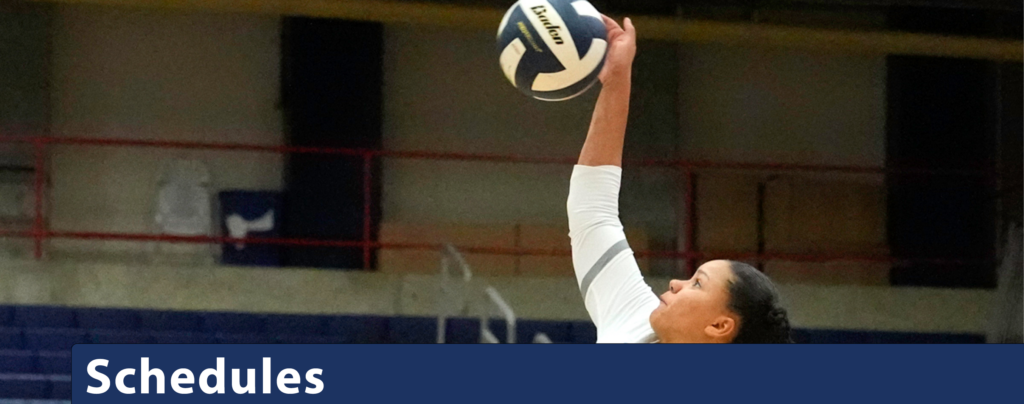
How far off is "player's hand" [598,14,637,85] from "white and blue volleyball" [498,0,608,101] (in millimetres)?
128

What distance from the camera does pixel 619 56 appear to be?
1670 millimetres

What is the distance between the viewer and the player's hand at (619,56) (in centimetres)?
164

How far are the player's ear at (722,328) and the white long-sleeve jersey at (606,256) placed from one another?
0.12 m

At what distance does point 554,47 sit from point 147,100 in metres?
4.97

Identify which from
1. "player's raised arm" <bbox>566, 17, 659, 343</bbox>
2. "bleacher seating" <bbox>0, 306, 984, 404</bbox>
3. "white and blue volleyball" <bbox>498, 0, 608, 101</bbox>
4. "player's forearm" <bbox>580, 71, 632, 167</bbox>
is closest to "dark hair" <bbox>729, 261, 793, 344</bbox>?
"player's raised arm" <bbox>566, 17, 659, 343</bbox>

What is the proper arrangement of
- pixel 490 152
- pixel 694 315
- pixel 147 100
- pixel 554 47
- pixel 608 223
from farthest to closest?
1. pixel 490 152
2. pixel 147 100
3. pixel 554 47
4. pixel 608 223
5. pixel 694 315

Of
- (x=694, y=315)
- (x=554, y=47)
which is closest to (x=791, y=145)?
(x=554, y=47)

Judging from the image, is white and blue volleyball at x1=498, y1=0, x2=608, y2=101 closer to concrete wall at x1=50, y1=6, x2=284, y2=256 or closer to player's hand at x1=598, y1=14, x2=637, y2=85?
player's hand at x1=598, y1=14, x2=637, y2=85

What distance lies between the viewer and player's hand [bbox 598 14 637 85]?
1.64 meters

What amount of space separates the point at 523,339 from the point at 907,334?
2.15 meters

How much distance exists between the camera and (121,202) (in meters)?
6.14

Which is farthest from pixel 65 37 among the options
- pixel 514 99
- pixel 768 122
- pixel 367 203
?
pixel 768 122

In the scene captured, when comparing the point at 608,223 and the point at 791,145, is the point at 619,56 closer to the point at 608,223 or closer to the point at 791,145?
the point at 608,223

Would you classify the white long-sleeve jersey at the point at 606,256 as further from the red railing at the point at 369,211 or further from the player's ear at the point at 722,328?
the red railing at the point at 369,211
